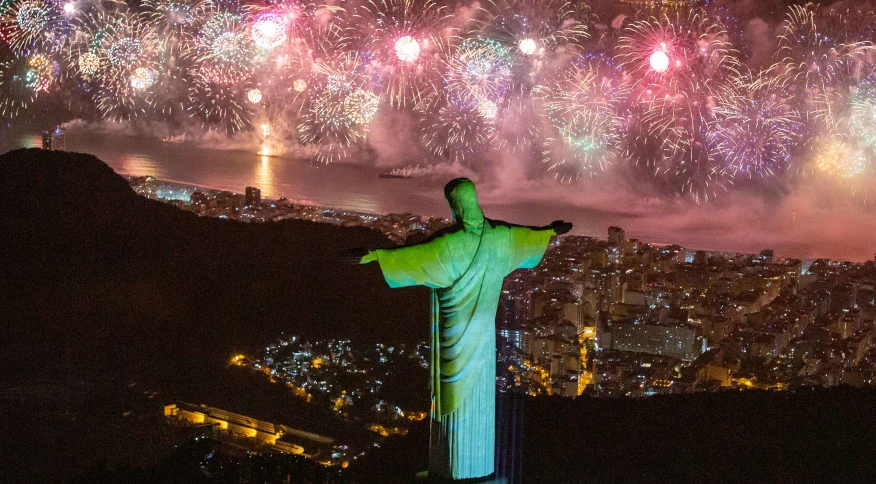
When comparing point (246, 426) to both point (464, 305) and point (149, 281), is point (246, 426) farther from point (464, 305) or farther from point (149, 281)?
point (464, 305)

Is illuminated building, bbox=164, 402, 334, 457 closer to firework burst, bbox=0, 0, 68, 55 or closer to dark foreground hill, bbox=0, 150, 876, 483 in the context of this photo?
dark foreground hill, bbox=0, 150, 876, 483

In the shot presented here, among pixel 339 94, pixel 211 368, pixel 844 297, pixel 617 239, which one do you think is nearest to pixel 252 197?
pixel 339 94

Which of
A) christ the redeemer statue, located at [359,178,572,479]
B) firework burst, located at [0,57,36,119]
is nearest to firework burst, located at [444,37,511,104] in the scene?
firework burst, located at [0,57,36,119]

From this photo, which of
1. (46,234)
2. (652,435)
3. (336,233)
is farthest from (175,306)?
(652,435)

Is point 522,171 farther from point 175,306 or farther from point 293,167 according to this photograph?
point 175,306

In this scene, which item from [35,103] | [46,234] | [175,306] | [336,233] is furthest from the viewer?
[35,103]

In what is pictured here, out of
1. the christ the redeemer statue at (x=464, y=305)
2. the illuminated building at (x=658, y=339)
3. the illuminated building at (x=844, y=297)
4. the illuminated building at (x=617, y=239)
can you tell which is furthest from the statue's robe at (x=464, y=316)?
the illuminated building at (x=617, y=239)
